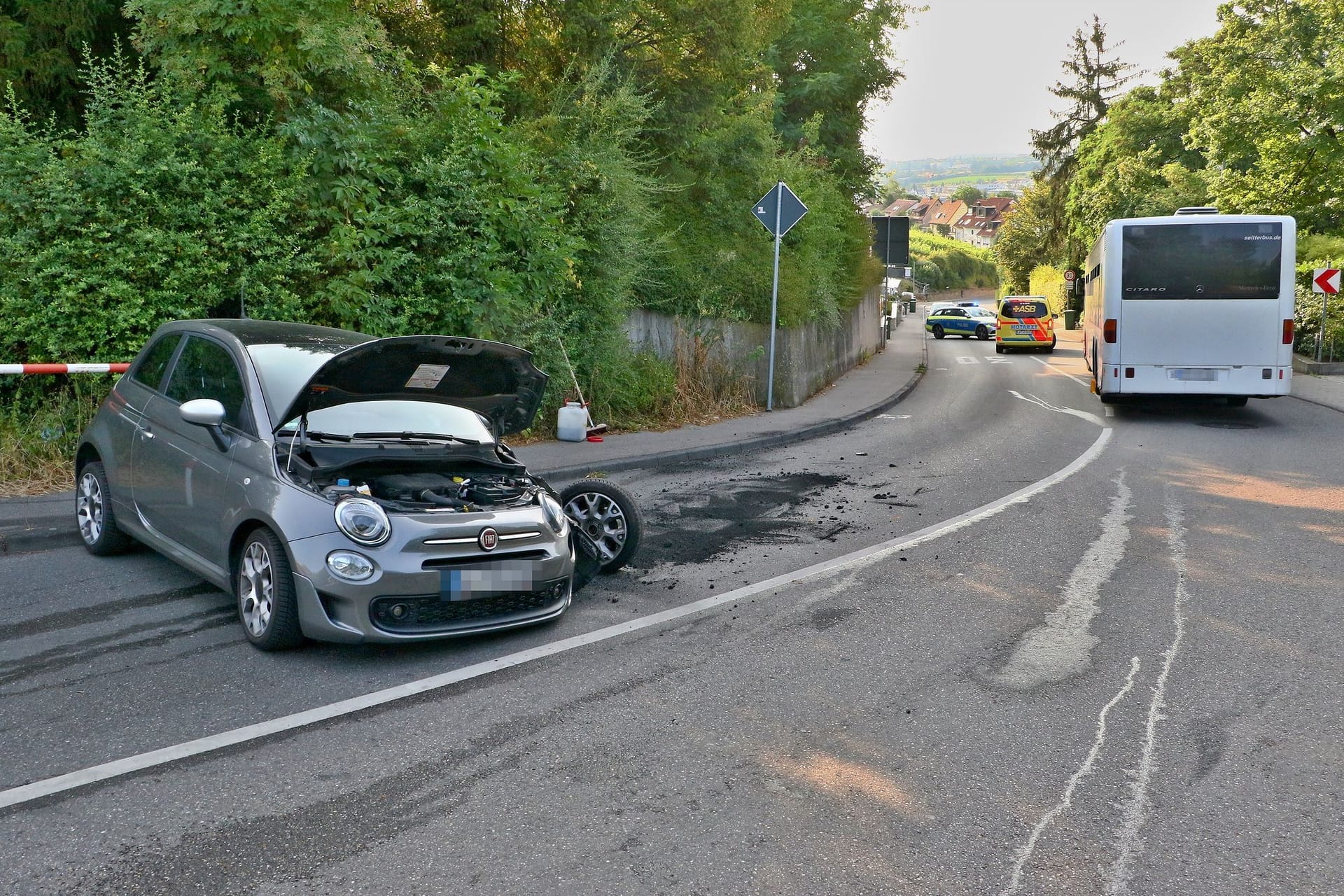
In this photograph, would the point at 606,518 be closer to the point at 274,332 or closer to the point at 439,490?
the point at 439,490

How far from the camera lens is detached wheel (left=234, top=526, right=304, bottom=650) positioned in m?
5.28

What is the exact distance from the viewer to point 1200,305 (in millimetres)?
16109

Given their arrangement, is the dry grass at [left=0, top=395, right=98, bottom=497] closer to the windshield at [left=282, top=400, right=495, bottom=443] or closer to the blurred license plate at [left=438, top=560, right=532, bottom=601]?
the windshield at [left=282, top=400, right=495, bottom=443]

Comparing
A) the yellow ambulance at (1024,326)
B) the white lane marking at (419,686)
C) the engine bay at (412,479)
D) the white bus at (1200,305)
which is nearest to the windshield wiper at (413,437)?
the engine bay at (412,479)

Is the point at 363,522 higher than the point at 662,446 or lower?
higher

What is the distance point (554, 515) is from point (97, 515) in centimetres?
333

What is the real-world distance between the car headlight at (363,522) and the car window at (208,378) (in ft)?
3.42

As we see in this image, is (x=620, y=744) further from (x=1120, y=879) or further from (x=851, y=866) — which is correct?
(x=1120, y=879)

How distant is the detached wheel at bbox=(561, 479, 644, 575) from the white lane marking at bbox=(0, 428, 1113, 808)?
712 mm

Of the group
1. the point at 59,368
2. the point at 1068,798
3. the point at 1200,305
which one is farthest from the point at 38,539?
the point at 1200,305

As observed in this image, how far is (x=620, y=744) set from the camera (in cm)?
441

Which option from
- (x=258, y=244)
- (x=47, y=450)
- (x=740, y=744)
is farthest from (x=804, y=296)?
(x=740, y=744)

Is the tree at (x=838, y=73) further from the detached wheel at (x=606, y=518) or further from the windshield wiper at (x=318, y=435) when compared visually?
the windshield wiper at (x=318, y=435)

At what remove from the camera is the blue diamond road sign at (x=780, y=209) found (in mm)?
Result: 16859
